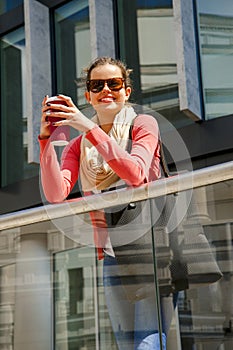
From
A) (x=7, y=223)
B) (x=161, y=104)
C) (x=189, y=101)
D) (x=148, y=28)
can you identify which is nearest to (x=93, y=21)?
(x=148, y=28)

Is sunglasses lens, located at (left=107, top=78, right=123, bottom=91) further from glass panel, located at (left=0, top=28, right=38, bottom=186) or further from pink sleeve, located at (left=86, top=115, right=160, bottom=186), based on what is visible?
glass panel, located at (left=0, top=28, right=38, bottom=186)

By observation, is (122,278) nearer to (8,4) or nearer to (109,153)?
(109,153)

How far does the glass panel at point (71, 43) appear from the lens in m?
9.88

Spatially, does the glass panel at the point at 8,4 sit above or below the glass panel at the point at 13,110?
above

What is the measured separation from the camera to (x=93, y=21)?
902 cm

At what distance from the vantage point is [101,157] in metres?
1.89

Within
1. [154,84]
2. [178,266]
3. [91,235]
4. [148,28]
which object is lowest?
[178,266]

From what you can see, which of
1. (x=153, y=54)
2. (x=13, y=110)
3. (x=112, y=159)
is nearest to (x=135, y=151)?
(x=112, y=159)

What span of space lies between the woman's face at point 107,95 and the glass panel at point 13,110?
817 cm

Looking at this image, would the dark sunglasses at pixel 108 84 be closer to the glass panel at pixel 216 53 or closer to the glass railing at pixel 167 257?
the glass railing at pixel 167 257

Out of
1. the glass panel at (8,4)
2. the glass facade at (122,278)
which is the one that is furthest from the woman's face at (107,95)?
the glass panel at (8,4)

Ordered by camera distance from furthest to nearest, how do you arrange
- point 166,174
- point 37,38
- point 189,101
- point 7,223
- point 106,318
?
point 37,38 < point 189,101 < point 7,223 < point 106,318 < point 166,174

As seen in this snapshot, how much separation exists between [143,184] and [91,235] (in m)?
0.53

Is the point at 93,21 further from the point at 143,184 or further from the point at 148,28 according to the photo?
the point at 143,184
